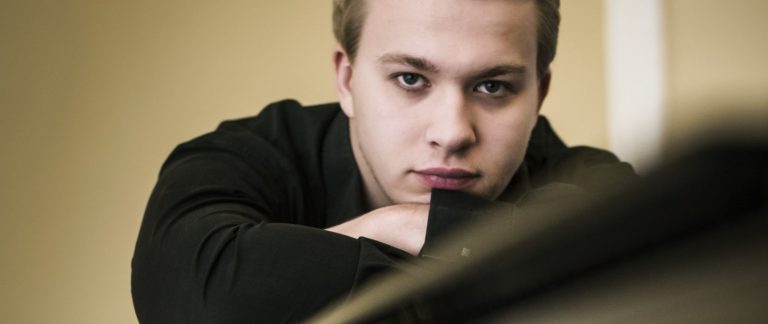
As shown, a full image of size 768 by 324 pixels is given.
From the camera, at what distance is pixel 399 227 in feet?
2.08

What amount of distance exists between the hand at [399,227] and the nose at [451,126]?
62 mm

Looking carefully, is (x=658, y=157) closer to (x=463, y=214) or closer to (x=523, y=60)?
(x=463, y=214)

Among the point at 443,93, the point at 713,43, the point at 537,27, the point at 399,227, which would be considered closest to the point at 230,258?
the point at 399,227

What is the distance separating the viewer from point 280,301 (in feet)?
1.81

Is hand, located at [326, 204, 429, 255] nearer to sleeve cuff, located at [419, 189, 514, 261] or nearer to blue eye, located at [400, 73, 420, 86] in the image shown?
sleeve cuff, located at [419, 189, 514, 261]

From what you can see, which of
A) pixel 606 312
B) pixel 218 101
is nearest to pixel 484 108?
pixel 606 312

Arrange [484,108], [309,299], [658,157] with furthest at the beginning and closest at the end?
[484,108], [309,299], [658,157]

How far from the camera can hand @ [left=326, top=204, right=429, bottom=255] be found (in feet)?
2.05

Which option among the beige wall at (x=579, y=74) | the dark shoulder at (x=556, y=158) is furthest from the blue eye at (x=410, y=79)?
the beige wall at (x=579, y=74)

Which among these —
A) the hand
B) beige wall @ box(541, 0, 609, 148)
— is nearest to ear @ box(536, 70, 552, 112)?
the hand

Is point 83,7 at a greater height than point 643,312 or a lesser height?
greater

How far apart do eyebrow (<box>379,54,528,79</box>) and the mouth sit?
0.08m

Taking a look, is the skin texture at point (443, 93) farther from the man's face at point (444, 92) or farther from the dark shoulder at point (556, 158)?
the dark shoulder at point (556, 158)

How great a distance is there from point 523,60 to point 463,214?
0.74 ft
